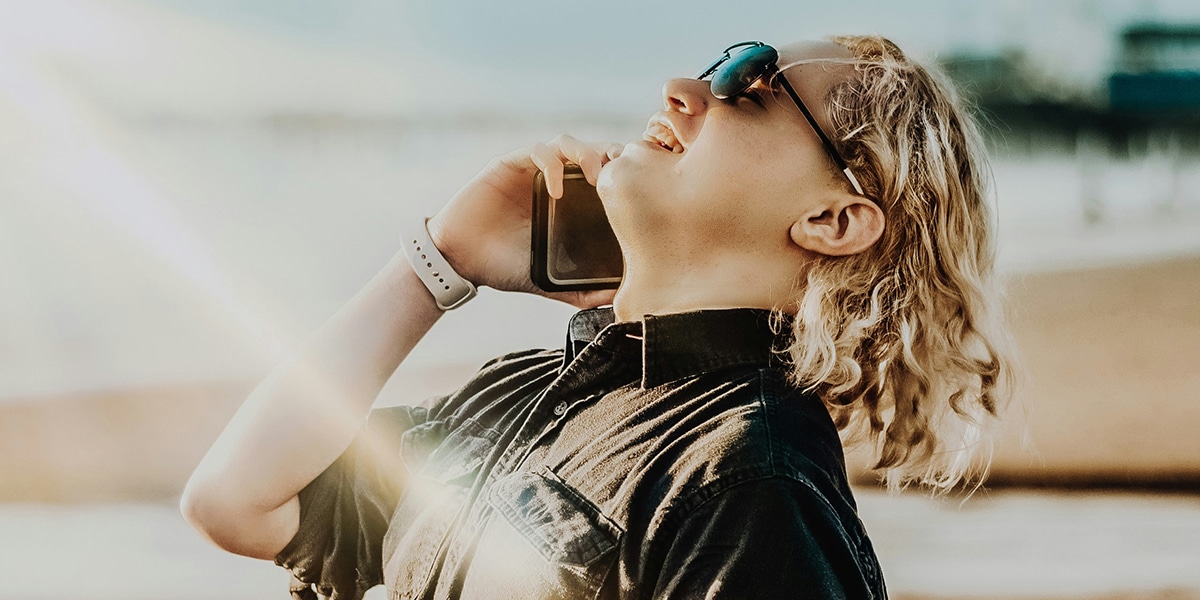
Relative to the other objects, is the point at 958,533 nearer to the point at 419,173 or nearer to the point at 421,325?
the point at 421,325

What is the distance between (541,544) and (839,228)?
22.2 inches

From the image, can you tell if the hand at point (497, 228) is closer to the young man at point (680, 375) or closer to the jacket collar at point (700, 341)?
the young man at point (680, 375)

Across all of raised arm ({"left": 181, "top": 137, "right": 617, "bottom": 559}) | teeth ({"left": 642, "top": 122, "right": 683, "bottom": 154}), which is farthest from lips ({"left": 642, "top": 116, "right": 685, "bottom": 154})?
raised arm ({"left": 181, "top": 137, "right": 617, "bottom": 559})

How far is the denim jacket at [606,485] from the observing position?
1.02 m

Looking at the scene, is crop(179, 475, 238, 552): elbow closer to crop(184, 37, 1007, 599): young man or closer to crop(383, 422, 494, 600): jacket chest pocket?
crop(184, 37, 1007, 599): young man

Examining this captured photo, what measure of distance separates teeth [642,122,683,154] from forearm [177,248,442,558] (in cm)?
43

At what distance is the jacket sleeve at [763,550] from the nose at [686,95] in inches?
23.3

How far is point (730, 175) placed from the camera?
136 centimetres

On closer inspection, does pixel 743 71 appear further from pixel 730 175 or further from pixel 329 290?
pixel 329 290

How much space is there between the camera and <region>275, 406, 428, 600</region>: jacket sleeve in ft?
5.14

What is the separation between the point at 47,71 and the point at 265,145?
1.53 meters

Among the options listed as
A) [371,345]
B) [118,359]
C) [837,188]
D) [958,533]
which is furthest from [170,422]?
[837,188]

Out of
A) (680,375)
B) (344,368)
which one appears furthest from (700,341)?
(344,368)

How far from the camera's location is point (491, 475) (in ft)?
4.46
